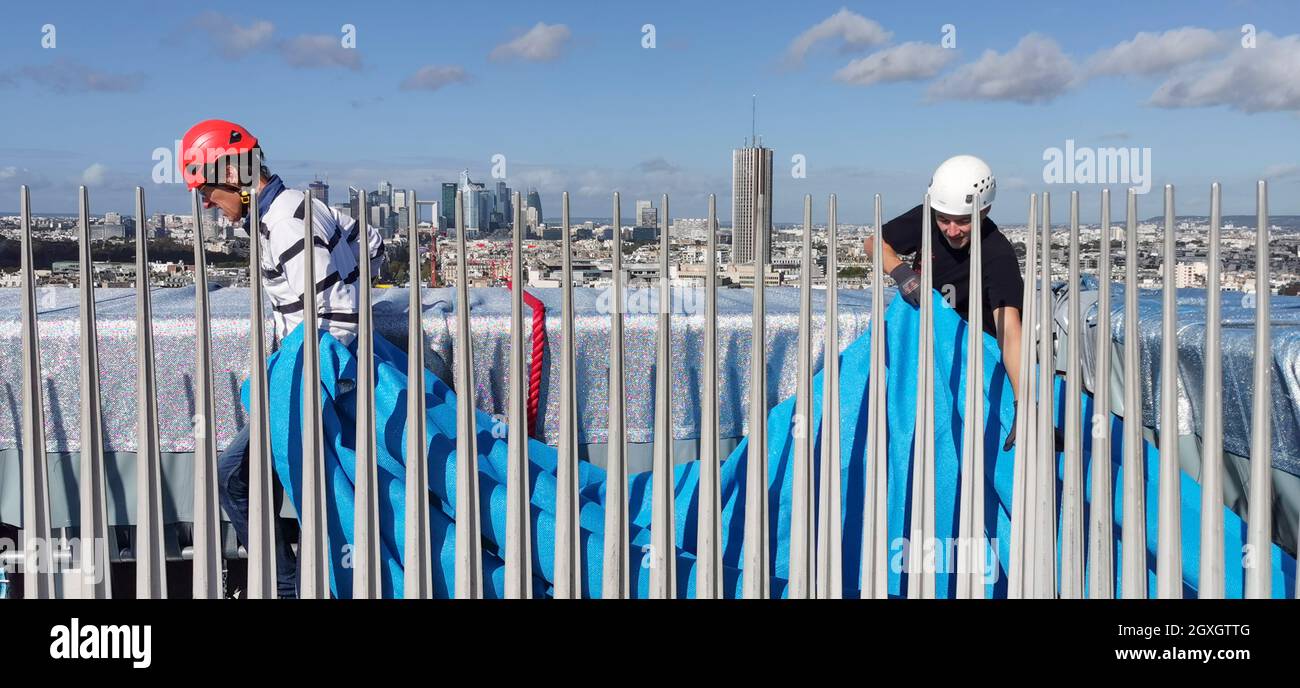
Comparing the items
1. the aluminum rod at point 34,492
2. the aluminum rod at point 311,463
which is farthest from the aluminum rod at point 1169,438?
the aluminum rod at point 34,492

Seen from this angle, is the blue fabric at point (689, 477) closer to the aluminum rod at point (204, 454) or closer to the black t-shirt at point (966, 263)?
the black t-shirt at point (966, 263)

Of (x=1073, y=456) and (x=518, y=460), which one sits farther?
(x=1073, y=456)

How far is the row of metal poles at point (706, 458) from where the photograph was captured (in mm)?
1824

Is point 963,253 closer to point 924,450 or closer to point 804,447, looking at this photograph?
point 924,450

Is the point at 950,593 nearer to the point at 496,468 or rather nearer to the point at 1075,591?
the point at 1075,591

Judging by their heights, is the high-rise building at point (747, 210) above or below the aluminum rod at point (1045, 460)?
above

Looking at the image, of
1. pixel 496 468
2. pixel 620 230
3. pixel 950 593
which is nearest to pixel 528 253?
pixel 620 230

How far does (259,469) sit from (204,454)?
0.10 meters

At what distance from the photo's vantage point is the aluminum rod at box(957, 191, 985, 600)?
203cm

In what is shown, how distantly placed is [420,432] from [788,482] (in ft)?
3.81

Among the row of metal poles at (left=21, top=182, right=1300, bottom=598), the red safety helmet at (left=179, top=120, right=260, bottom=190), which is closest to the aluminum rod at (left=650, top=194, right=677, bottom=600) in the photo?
the row of metal poles at (left=21, top=182, right=1300, bottom=598)

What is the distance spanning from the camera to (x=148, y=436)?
72.7 inches

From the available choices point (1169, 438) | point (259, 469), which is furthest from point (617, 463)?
point (1169, 438)

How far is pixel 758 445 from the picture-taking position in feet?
6.39
